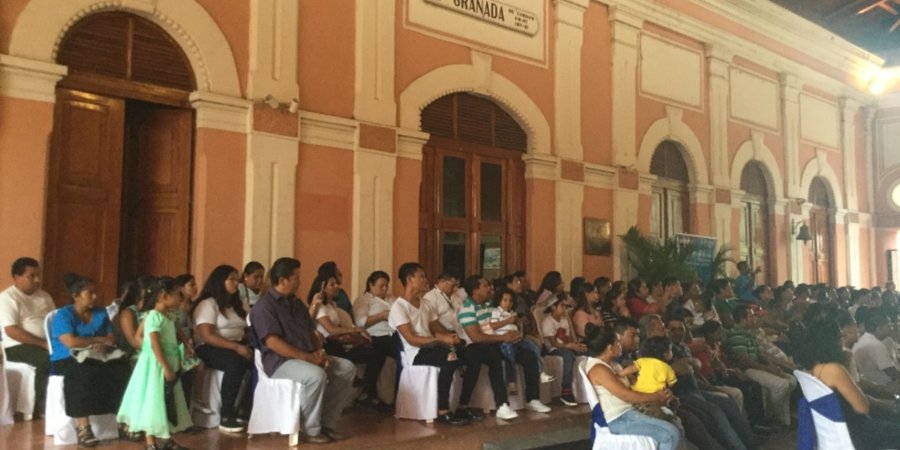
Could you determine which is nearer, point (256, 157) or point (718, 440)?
point (718, 440)

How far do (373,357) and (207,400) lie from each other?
4.69 ft

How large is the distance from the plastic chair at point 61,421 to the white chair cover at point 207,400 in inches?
22.9

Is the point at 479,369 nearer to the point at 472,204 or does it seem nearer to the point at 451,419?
the point at 451,419

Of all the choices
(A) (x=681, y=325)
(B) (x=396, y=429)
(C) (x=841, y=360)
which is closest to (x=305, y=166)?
(B) (x=396, y=429)

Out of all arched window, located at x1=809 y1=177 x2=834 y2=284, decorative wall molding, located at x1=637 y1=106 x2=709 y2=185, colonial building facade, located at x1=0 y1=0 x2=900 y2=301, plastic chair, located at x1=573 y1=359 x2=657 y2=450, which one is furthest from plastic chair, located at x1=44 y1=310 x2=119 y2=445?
arched window, located at x1=809 y1=177 x2=834 y2=284

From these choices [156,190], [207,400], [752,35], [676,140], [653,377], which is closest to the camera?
[653,377]

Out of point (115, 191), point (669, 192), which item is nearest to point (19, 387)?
point (115, 191)

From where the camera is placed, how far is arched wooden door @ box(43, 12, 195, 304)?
6164 mm

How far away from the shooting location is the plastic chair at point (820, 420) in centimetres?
422

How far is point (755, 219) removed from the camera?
531 inches

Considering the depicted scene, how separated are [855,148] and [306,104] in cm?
1340

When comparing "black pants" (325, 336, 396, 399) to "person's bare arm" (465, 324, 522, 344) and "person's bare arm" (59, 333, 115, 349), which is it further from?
"person's bare arm" (59, 333, 115, 349)

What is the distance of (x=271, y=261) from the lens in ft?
23.1

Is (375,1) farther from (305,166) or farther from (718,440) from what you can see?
(718,440)
